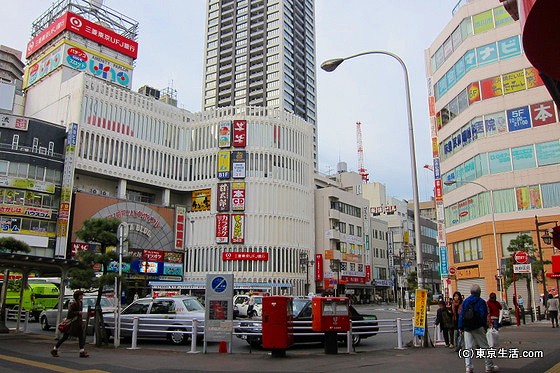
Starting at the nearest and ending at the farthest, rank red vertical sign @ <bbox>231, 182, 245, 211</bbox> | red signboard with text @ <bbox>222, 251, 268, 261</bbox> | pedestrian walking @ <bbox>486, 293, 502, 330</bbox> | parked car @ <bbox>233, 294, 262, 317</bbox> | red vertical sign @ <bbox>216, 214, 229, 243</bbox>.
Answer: pedestrian walking @ <bbox>486, 293, 502, 330</bbox>
parked car @ <bbox>233, 294, 262, 317</bbox>
red signboard with text @ <bbox>222, 251, 268, 261</bbox>
red vertical sign @ <bbox>216, 214, 229, 243</bbox>
red vertical sign @ <bbox>231, 182, 245, 211</bbox>

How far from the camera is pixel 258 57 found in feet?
388

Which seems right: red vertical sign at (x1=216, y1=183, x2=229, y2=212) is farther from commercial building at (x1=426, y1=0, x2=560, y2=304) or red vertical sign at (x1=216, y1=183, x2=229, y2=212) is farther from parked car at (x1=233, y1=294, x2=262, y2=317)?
commercial building at (x1=426, y1=0, x2=560, y2=304)

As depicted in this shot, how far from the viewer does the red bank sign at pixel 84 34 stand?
63.0 meters

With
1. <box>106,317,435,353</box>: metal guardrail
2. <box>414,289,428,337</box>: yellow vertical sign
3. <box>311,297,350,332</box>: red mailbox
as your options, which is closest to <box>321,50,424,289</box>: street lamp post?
<box>414,289,428,337</box>: yellow vertical sign

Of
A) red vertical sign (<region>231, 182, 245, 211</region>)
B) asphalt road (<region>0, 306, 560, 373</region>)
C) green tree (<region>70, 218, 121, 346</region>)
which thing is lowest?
asphalt road (<region>0, 306, 560, 373</region>)

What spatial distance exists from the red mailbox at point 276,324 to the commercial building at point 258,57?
103148 millimetres

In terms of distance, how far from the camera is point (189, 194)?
68.2 m

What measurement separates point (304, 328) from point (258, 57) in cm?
11051

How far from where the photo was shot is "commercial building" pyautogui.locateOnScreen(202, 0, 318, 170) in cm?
11631

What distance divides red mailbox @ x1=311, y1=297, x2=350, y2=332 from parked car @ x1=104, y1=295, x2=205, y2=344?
4.63 metres

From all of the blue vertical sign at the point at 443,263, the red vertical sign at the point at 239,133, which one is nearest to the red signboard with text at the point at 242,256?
the red vertical sign at the point at 239,133

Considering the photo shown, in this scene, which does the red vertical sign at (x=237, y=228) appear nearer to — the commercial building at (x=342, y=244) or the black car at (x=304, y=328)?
the commercial building at (x=342, y=244)

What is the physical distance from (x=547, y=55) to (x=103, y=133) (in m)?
57.7

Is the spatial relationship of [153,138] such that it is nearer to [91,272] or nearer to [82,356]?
[91,272]
